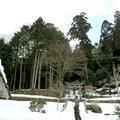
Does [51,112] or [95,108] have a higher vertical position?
[95,108]

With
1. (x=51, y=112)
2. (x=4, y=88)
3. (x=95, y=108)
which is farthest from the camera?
(x=95, y=108)

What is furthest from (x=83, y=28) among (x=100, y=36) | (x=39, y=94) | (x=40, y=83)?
(x=39, y=94)

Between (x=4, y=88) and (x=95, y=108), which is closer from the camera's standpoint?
(x=4, y=88)

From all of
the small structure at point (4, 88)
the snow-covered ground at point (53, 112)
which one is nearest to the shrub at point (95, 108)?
the snow-covered ground at point (53, 112)

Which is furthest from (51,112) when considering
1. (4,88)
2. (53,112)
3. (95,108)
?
(4,88)

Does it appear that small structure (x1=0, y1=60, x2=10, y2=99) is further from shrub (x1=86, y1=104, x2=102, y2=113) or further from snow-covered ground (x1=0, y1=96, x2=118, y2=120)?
shrub (x1=86, y1=104, x2=102, y2=113)

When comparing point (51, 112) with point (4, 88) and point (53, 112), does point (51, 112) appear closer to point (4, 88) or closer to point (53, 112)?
point (53, 112)

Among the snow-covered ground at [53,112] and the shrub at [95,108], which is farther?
the shrub at [95,108]

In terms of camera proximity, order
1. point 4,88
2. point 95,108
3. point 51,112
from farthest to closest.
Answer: point 95,108, point 51,112, point 4,88

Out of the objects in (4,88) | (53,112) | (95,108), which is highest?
(4,88)

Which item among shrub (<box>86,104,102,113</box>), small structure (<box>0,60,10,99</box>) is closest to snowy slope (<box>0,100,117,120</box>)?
shrub (<box>86,104,102,113</box>)

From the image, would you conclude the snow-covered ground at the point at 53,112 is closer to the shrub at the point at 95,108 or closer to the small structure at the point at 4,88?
the shrub at the point at 95,108

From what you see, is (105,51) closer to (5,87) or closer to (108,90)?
(108,90)

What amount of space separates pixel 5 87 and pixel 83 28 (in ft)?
135
